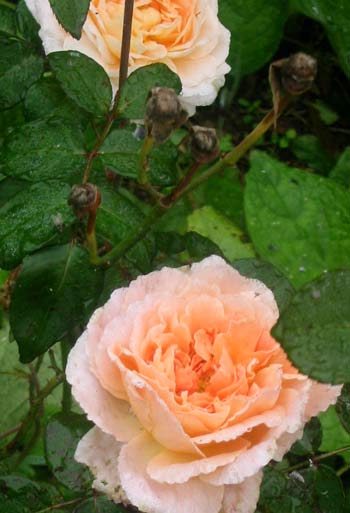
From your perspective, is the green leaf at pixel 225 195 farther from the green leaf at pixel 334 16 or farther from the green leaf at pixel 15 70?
the green leaf at pixel 15 70

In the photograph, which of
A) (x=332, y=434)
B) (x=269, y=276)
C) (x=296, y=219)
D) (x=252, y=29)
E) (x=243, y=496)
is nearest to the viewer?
(x=243, y=496)

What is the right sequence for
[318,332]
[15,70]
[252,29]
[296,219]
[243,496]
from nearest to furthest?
[318,332] < [243,496] < [15,70] < [296,219] < [252,29]

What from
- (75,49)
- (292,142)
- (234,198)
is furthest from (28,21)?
(292,142)

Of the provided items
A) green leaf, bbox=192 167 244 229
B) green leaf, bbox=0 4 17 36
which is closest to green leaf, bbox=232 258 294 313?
green leaf, bbox=0 4 17 36

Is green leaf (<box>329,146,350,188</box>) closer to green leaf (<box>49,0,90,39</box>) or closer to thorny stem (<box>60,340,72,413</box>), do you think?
thorny stem (<box>60,340,72,413</box>)

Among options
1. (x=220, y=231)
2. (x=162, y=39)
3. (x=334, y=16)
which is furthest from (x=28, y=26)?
(x=334, y=16)

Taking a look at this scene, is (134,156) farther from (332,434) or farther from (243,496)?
(332,434)

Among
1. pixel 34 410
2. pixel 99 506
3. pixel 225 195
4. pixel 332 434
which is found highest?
pixel 99 506

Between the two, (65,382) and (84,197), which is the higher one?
(84,197)
